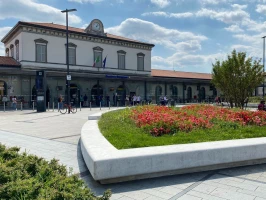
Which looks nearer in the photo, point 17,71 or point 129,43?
point 17,71

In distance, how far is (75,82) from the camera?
3247cm

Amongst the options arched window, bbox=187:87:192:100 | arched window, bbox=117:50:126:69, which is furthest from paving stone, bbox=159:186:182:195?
arched window, bbox=187:87:192:100

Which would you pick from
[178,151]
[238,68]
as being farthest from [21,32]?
[178,151]

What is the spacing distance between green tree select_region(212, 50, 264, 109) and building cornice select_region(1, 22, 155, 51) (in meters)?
23.0

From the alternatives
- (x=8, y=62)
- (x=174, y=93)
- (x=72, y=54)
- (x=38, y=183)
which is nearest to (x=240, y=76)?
(x=38, y=183)

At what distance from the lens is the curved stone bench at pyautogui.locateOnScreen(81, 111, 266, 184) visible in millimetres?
4438

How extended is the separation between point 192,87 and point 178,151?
144ft

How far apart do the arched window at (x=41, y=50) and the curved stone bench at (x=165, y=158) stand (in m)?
27.4

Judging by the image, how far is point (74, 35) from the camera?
33.4 meters

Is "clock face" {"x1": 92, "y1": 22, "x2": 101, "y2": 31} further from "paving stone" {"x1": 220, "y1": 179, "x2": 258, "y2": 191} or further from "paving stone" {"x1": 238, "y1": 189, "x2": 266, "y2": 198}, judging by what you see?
"paving stone" {"x1": 238, "y1": 189, "x2": 266, "y2": 198}

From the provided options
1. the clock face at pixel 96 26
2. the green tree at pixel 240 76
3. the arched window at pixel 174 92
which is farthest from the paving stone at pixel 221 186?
the arched window at pixel 174 92

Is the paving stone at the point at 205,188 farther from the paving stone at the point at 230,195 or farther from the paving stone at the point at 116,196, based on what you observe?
the paving stone at the point at 116,196

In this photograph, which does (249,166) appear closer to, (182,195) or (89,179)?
(182,195)

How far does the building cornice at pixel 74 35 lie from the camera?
96.0 feet
